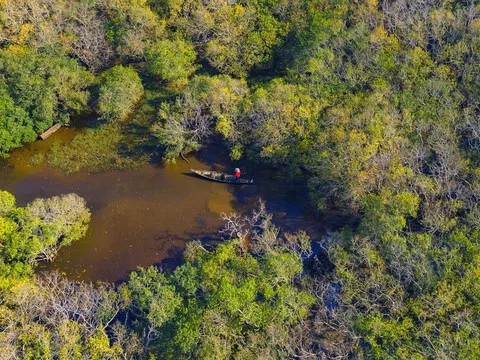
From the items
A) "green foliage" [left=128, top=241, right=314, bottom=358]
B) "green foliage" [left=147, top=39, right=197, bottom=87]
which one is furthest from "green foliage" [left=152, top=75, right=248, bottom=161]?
"green foliage" [left=128, top=241, right=314, bottom=358]

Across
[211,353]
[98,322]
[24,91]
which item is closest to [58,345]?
[98,322]

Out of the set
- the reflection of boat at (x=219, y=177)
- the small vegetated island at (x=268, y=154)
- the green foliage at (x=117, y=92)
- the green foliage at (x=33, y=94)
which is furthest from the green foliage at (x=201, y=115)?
the green foliage at (x=33, y=94)

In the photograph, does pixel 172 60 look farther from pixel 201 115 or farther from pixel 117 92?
pixel 201 115

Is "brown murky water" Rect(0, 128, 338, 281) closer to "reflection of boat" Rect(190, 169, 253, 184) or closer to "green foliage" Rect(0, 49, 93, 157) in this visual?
"reflection of boat" Rect(190, 169, 253, 184)

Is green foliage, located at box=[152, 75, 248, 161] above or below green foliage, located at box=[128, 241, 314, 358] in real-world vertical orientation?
above

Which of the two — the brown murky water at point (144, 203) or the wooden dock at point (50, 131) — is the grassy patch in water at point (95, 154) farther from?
the wooden dock at point (50, 131)
